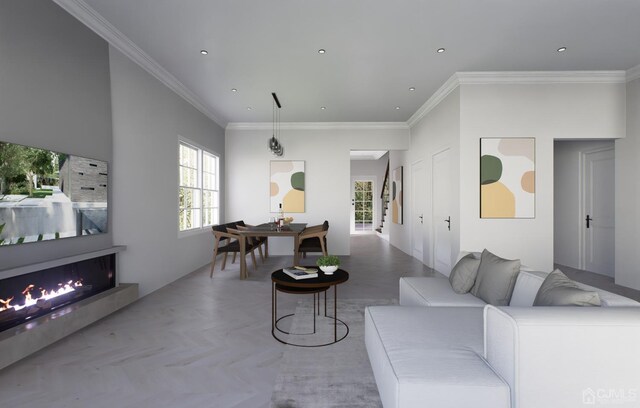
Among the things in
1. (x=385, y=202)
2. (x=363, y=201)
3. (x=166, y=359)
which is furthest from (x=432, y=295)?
(x=363, y=201)

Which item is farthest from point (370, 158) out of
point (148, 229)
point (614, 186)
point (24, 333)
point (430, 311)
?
point (24, 333)

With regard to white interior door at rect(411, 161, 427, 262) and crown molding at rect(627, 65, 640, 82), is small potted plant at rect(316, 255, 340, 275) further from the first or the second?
crown molding at rect(627, 65, 640, 82)

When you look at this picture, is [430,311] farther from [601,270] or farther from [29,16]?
[601,270]

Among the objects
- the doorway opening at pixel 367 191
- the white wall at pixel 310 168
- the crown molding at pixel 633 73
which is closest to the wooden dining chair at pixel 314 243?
the white wall at pixel 310 168

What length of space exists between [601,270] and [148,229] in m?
7.23

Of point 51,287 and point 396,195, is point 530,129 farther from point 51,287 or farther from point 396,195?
point 51,287

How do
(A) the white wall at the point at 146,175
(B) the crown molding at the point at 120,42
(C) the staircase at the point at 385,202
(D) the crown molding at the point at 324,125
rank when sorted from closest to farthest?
(B) the crown molding at the point at 120,42
(A) the white wall at the point at 146,175
(D) the crown molding at the point at 324,125
(C) the staircase at the point at 385,202

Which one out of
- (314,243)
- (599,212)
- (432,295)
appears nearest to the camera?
(432,295)

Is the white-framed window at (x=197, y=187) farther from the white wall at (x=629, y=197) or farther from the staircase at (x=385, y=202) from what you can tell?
the white wall at (x=629, y=197)

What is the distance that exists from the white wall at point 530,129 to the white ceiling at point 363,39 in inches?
14.0

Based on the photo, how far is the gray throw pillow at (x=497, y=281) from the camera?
220cm

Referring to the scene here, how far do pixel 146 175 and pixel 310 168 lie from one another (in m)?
3.64

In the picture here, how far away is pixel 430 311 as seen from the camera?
210cm

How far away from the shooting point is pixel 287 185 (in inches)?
268
